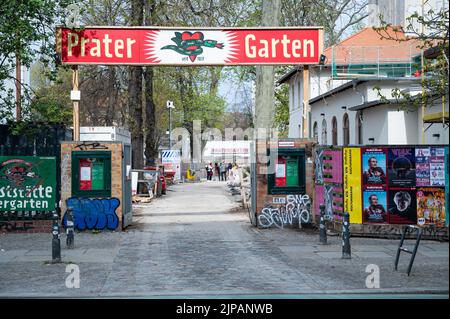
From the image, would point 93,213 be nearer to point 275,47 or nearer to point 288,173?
point 288,173

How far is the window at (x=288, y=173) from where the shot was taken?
2041cm

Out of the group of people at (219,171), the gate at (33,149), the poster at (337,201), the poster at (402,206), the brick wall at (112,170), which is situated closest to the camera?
the poster at (402,206)

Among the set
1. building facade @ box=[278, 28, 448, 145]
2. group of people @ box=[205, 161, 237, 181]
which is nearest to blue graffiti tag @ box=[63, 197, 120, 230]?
building facade @ box=[278, 28, 448, 145]

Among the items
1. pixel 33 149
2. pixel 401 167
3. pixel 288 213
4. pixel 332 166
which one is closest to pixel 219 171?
pixel 288 213

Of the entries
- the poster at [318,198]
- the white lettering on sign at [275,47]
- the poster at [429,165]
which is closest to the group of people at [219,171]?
the white lettering on sign at [275,47]

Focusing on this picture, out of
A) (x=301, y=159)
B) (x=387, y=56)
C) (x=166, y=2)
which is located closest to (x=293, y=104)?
(x=387, y=56)

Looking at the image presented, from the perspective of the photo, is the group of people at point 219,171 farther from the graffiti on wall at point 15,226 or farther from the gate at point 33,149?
the graffiti on wall at point 15,226

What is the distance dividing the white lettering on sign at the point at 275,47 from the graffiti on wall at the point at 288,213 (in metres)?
4.09

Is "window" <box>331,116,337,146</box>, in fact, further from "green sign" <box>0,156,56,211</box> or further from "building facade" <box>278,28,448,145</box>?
"green sign" <box>0,156,56,211</box>

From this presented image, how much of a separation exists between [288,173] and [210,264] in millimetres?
7199

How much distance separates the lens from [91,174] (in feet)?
64.0
